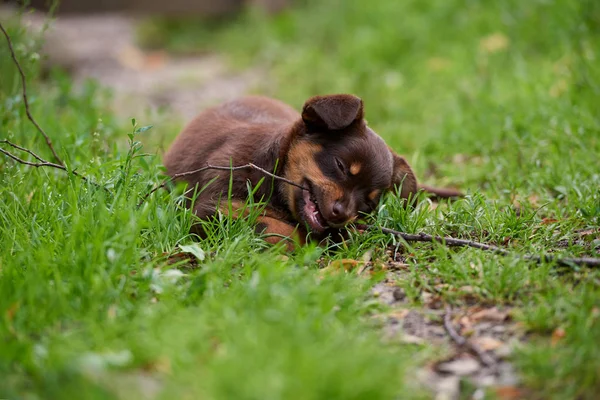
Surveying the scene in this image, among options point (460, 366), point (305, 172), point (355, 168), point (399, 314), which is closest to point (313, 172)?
point (305, 172)

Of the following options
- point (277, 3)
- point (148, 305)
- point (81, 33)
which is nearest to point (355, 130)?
point (148, 305)

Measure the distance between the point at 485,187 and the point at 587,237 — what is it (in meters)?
1.53

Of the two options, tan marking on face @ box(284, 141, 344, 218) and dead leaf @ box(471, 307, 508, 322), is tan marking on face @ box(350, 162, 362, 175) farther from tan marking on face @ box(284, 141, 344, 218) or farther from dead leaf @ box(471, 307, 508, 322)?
dead leaf @ box(471, 307, 508, 322)

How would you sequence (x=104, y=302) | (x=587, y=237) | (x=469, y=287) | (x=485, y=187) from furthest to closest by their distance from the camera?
(x=485, y=187), (x=587, y=237), (x=469, y=287), (x=104, y=302)

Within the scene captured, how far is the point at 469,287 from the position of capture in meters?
3.55

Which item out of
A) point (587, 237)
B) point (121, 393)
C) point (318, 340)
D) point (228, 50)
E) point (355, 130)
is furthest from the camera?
point (228, 50)

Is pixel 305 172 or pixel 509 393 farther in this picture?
pixel 305 172

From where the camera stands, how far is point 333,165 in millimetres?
4379

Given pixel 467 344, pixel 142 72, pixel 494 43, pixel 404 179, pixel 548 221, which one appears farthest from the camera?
pixel 142 72

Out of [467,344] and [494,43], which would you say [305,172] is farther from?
[494,43]

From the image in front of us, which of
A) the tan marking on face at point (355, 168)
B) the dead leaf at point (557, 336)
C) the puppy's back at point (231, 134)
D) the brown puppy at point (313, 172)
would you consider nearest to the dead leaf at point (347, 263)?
the brown puppy at point (313, 172)

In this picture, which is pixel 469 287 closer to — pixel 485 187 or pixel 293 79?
pixel 485 187

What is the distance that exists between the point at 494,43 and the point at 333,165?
212 inches

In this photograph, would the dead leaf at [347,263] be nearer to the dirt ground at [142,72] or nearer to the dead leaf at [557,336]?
the dead leaf at [557,336]
